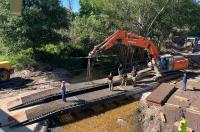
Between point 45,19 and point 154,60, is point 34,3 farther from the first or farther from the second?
point 154,60

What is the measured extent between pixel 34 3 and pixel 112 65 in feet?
29.0

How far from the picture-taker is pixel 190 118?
15.6 m

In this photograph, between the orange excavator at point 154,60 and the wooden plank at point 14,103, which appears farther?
the orange excavator at point 154,60

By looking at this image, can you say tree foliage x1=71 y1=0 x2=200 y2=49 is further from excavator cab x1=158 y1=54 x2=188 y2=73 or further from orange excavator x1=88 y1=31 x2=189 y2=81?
excavator cab x1=158 y1=54 x2=188 y2=73

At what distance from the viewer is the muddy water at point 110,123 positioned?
15209 mm

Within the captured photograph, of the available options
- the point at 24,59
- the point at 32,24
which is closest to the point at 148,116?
the point at 32,24

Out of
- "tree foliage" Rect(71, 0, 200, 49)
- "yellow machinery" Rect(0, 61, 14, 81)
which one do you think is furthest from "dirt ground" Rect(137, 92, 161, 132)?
"tree foliage" Rect(71, 0, 200, 49)

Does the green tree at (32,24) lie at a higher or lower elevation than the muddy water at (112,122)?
higher

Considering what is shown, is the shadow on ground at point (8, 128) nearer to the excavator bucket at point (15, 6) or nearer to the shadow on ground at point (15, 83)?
the shadow on ground at point (15, 83)

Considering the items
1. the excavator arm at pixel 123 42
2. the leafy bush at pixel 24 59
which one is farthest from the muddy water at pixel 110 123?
the leafy bush at pixel 24 59

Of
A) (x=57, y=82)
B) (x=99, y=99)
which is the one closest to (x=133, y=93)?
(x=99, y=99)

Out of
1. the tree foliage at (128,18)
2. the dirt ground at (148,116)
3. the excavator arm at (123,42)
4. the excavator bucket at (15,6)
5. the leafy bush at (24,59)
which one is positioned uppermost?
the tree foliage at (128,18)

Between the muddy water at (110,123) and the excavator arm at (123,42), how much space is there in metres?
4.31

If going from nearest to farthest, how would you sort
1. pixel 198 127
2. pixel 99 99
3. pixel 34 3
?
pixel 198 127
pixel 99 99
pixel 34 3
